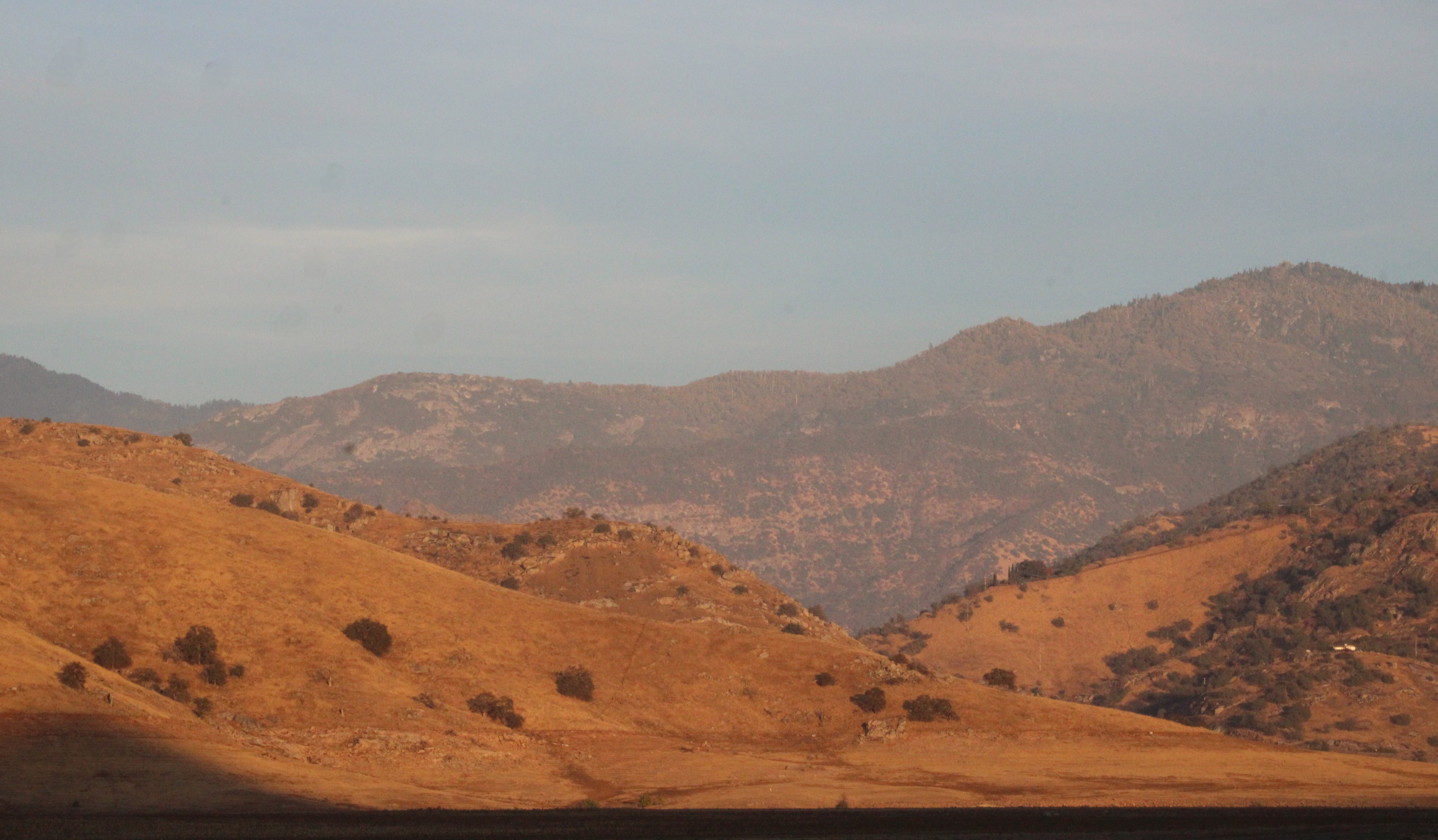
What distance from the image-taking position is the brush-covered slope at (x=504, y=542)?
90062 mm

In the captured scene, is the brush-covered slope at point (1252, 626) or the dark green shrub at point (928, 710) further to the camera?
the brush-covered slope at point (1252, 626)

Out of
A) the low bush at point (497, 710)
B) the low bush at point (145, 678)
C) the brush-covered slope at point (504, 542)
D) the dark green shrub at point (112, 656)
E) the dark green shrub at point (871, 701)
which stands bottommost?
the low bush at point (497, 710)

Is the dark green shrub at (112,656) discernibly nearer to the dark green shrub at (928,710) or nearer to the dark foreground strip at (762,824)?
the dark foreground strip at (762,824)

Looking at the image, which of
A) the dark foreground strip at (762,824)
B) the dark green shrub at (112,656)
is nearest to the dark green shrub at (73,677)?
the dark green shrub at (112,656)

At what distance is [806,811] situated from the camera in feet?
107

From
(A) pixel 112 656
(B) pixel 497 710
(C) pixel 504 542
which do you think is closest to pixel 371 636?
(B) pixel 497 710

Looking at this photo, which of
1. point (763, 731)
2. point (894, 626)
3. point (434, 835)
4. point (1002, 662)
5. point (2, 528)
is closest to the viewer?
point (434, 835)

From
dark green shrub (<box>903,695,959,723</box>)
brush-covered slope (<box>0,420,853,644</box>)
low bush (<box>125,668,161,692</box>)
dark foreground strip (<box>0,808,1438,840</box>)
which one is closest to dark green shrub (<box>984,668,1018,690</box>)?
dark green shrub (<box>903,695,959,723</box>)

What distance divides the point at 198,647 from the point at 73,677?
8937mm

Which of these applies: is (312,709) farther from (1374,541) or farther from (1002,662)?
(1374,541)

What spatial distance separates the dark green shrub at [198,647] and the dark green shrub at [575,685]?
14460mm

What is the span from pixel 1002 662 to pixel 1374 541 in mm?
42494

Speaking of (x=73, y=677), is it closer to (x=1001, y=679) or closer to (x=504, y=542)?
(x=1001, y=679)

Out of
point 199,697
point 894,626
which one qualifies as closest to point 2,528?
point 199,697
